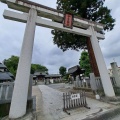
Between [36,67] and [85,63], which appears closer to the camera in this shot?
[85,63]

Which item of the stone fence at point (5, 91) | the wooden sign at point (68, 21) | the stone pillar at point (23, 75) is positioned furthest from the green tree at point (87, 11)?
the stone fence at point (5, 91)

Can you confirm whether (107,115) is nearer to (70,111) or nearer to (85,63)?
(70,111)

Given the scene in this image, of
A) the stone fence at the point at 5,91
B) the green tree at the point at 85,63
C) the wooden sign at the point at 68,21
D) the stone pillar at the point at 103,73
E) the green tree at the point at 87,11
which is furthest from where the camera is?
the green tree at the point at 85,63

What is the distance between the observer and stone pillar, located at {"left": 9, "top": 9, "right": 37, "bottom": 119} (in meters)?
3.93

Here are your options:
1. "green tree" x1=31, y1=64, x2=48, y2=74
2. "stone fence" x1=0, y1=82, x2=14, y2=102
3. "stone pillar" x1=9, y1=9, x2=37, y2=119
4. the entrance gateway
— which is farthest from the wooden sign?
"green tree" x1=31, y1=64, x2=48, y2=74

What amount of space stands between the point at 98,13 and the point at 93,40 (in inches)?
174

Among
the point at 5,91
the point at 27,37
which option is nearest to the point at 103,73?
the point at 27,37

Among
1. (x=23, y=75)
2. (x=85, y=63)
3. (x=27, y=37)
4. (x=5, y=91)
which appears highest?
(x=85, y=63)

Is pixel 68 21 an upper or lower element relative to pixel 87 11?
lower

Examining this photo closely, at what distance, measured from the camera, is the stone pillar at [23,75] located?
3.93 m

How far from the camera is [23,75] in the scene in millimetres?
4410

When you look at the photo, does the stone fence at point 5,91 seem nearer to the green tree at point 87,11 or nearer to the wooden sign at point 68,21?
the wooden sign at point 68,21

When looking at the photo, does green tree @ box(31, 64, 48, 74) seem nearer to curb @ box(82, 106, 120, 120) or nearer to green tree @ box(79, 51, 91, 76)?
green tree @ box(79, 51, 91, 76)

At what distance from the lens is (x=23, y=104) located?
409cm
